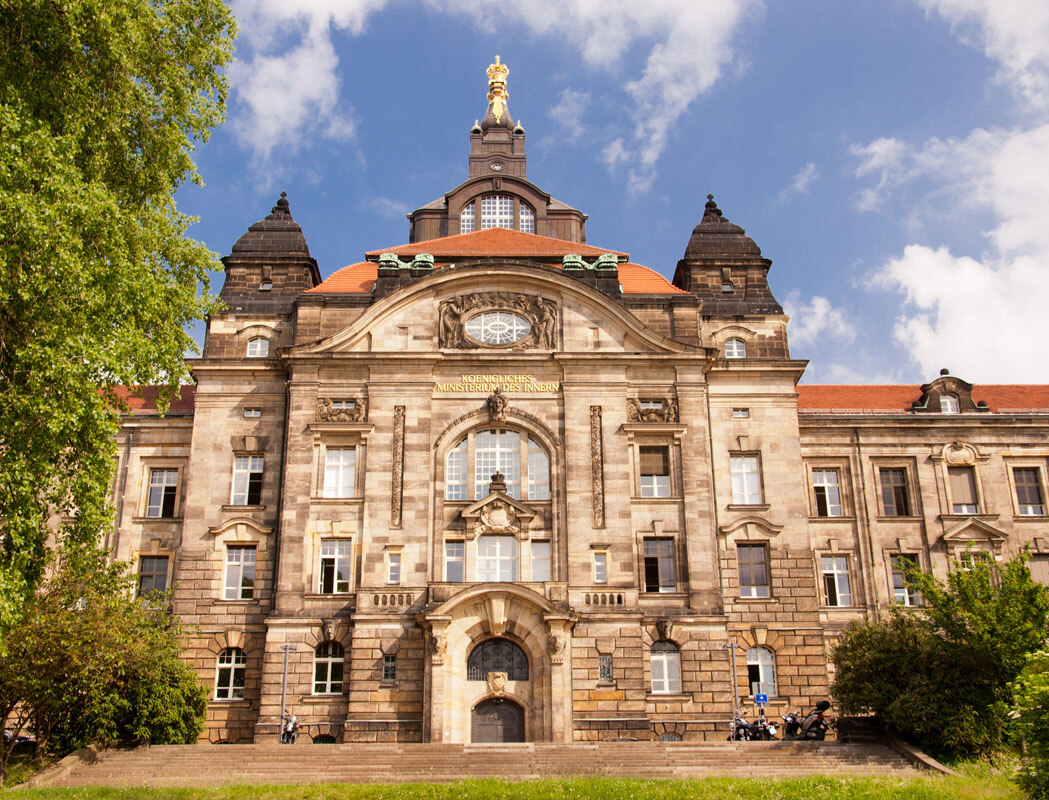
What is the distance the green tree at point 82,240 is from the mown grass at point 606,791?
564cm

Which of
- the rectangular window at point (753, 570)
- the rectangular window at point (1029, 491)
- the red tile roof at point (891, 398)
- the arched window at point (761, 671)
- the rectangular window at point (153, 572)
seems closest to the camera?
the arched window at point (761, 671)

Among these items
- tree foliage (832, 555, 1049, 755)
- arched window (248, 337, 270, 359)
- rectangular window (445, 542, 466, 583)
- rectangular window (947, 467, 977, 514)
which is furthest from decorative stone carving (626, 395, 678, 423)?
arched window (248, 337, 270, 359)

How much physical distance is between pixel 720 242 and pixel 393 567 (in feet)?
59.6

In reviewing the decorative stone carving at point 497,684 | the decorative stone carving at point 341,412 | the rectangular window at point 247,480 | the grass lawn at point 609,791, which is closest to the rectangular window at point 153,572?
the rectangular window at point 247,480

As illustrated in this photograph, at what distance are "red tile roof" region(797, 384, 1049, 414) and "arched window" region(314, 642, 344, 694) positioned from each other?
20.5 m

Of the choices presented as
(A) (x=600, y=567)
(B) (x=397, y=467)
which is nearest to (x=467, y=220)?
(B) (x=397, y=467)

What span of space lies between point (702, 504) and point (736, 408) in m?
4.40

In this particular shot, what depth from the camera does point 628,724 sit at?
32094 millimetres

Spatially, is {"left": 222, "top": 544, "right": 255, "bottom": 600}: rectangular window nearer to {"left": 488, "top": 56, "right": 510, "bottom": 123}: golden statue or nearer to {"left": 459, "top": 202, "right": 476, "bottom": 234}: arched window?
{"left": 459, "top": 202, "right": 476, "bottom": 234}: arched window

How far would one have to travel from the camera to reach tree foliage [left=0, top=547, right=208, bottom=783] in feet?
82.7

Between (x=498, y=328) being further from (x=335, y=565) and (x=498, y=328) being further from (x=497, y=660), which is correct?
(x=497, y=660)

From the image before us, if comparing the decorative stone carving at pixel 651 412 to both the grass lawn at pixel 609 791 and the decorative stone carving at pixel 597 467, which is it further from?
the grass lawn at pixel 609 791

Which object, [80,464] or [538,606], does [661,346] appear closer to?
[538,606]

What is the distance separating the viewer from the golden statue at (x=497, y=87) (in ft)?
185
